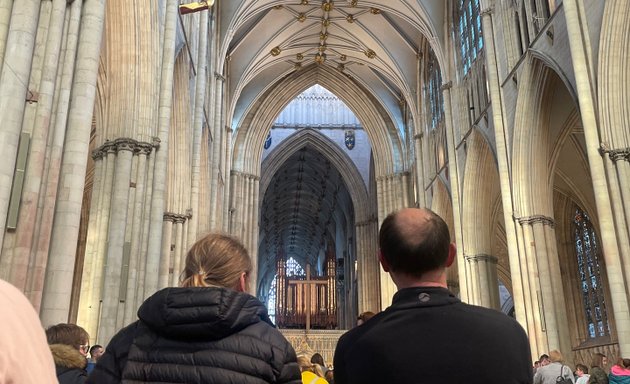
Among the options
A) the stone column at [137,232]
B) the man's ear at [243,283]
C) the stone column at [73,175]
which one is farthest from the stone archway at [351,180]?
the man's ear at [243,283]

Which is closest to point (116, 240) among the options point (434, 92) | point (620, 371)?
point (620, 371)

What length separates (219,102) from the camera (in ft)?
66.6

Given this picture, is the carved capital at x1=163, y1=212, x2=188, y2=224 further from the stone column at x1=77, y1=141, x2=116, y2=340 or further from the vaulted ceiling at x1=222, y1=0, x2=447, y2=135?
the vaulted ceiling at x1=222, y1=0, x2=447, y2=135

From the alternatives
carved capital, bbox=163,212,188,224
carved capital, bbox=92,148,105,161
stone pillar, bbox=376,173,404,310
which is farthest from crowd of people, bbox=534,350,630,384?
stone pillar, bbox=376,173,404,310

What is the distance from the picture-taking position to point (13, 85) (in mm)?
5805

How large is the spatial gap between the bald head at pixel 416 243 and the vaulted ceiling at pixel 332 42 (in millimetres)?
19691

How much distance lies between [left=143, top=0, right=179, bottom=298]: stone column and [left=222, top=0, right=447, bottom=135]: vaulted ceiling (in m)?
9.66

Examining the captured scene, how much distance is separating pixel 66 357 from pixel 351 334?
179 centimetres

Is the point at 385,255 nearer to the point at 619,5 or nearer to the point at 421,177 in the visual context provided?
the point at 619,5

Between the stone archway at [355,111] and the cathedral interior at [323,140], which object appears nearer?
the cathedral interior at [323,140]

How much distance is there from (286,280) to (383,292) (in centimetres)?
642

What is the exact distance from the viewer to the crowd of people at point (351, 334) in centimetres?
150

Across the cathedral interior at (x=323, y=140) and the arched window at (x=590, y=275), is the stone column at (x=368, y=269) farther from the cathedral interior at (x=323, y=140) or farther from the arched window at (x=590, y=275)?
the arched window at (x=590, y=275)

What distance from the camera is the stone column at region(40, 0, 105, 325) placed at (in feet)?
20.9
